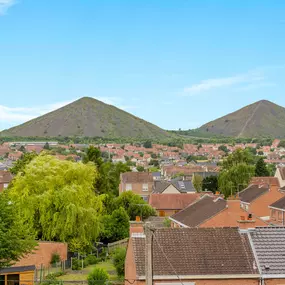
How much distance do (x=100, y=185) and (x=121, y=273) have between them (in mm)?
34259

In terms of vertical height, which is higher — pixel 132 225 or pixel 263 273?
pixel 132 225

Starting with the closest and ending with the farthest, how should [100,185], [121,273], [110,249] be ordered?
[121,273] → [110,249] → [100,185]

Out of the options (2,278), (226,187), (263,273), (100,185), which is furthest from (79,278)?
(226,187)

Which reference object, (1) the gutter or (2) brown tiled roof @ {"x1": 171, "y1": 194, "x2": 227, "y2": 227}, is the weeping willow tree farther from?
(1) the gutter

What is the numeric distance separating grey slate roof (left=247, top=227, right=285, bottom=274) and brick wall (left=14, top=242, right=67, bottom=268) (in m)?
18.8

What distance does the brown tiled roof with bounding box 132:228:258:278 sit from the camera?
73.6ft

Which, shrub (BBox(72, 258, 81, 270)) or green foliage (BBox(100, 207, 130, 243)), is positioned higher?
green foliage (BBox(100, 207, 130, 243))

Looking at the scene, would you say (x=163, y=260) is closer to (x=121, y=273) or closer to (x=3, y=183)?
(x=121, y=273)

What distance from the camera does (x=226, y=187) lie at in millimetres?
85750

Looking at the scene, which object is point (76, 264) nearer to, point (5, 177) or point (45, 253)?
point (45, 253)

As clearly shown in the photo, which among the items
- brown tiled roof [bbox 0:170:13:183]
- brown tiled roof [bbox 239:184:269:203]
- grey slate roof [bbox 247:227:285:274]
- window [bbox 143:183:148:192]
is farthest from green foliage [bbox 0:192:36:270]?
brown tiled roof [bbox 0:170:13:183]

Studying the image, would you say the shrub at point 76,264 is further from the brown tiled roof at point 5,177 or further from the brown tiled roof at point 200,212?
the brown tiled roof at point 5,177

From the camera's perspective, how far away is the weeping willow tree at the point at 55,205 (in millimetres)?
41500

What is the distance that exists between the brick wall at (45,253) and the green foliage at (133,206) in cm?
1748
